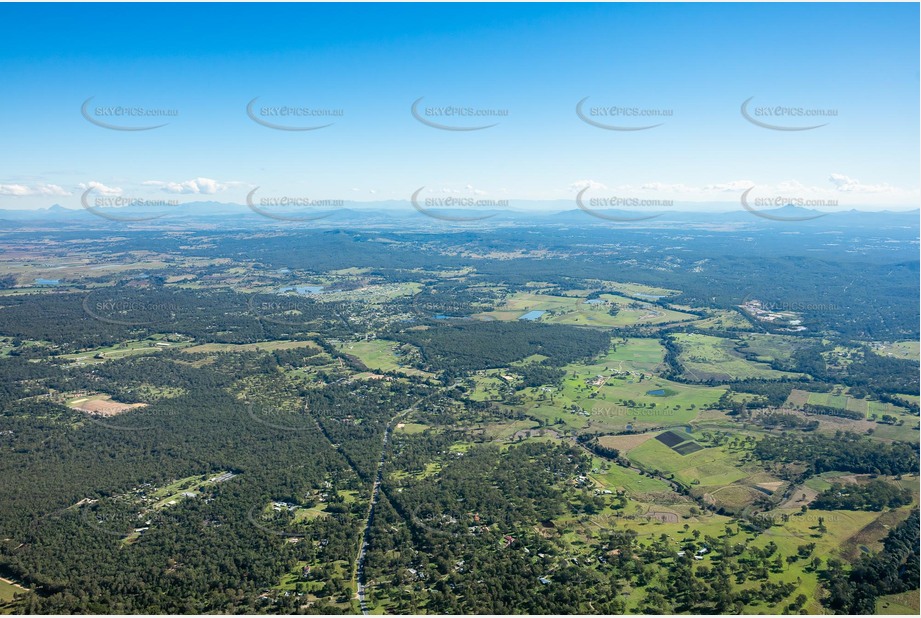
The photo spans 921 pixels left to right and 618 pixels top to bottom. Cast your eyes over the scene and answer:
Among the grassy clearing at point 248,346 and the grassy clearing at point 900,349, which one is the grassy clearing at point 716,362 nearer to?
the grassy clearing at point 900,349

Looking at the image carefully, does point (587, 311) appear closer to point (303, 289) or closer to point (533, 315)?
point (533, 315)

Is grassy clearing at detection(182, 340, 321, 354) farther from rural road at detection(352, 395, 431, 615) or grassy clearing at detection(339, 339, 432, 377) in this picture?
rural road at detection(352, 395, 431, 615)

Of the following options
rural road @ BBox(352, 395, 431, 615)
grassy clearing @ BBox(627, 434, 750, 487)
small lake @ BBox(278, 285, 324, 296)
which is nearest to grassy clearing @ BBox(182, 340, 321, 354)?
rural road @ BBox(352, 395, 431, 615)

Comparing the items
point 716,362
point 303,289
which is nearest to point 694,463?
point 716,362

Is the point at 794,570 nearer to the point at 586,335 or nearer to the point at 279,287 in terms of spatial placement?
the point at 586,335

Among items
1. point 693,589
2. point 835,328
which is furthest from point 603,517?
point 835,328

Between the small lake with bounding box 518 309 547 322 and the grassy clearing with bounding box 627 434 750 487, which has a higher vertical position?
the small lake with bounding box 518 309 547 322
